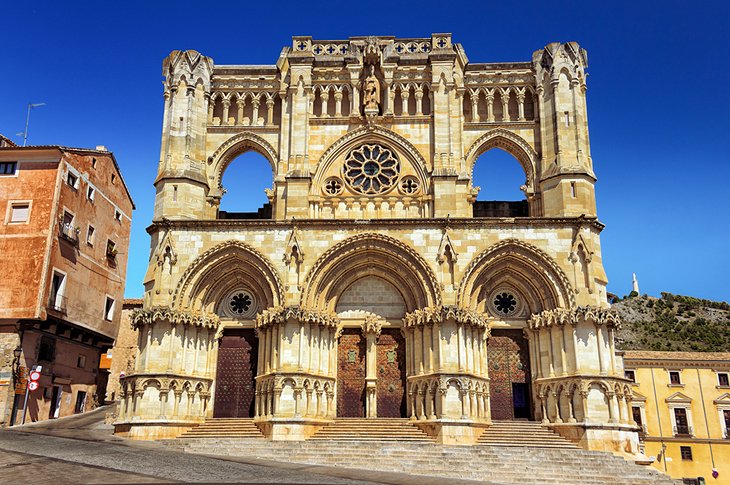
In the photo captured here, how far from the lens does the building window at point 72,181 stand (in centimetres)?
3089

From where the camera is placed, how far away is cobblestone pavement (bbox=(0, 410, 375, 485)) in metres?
12.9

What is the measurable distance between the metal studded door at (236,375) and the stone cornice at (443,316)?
5.75 metres

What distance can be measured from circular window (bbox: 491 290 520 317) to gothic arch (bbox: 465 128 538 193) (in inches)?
169

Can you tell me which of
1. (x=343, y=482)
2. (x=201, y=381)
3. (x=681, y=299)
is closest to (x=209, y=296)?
(x=201, y=381)

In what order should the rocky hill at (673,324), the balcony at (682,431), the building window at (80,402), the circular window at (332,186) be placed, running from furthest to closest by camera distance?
the rocky hill at (673,324) → the balcony at (682,431) → the building window at (80,402) → the circular window at (332,186)

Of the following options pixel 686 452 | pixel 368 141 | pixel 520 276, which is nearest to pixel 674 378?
pixel 686 452

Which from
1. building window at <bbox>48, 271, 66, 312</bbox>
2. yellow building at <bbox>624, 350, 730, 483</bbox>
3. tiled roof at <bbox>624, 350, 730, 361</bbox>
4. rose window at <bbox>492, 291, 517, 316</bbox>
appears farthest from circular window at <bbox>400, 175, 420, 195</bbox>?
tiled roof at <bbox>624, 350, 730, 361</bbox>

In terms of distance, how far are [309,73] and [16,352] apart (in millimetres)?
16282

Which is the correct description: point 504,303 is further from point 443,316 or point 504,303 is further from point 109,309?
point 109,309

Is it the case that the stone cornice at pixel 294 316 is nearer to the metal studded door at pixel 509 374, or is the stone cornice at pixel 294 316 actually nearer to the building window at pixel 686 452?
the metal studded door at pixel 509 374

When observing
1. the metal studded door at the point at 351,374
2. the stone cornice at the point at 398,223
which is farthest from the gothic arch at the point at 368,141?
the metal studded door at the point at 351,374

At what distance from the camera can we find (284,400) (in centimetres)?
2158

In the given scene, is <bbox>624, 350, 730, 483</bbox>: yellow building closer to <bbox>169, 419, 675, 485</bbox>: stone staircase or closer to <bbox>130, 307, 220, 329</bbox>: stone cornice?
<bbox>169, 419, 675, 485</bbox>: stone staircase

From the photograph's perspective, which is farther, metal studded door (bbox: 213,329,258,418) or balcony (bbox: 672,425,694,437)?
balcony (bbox: 672,425,694,437)
